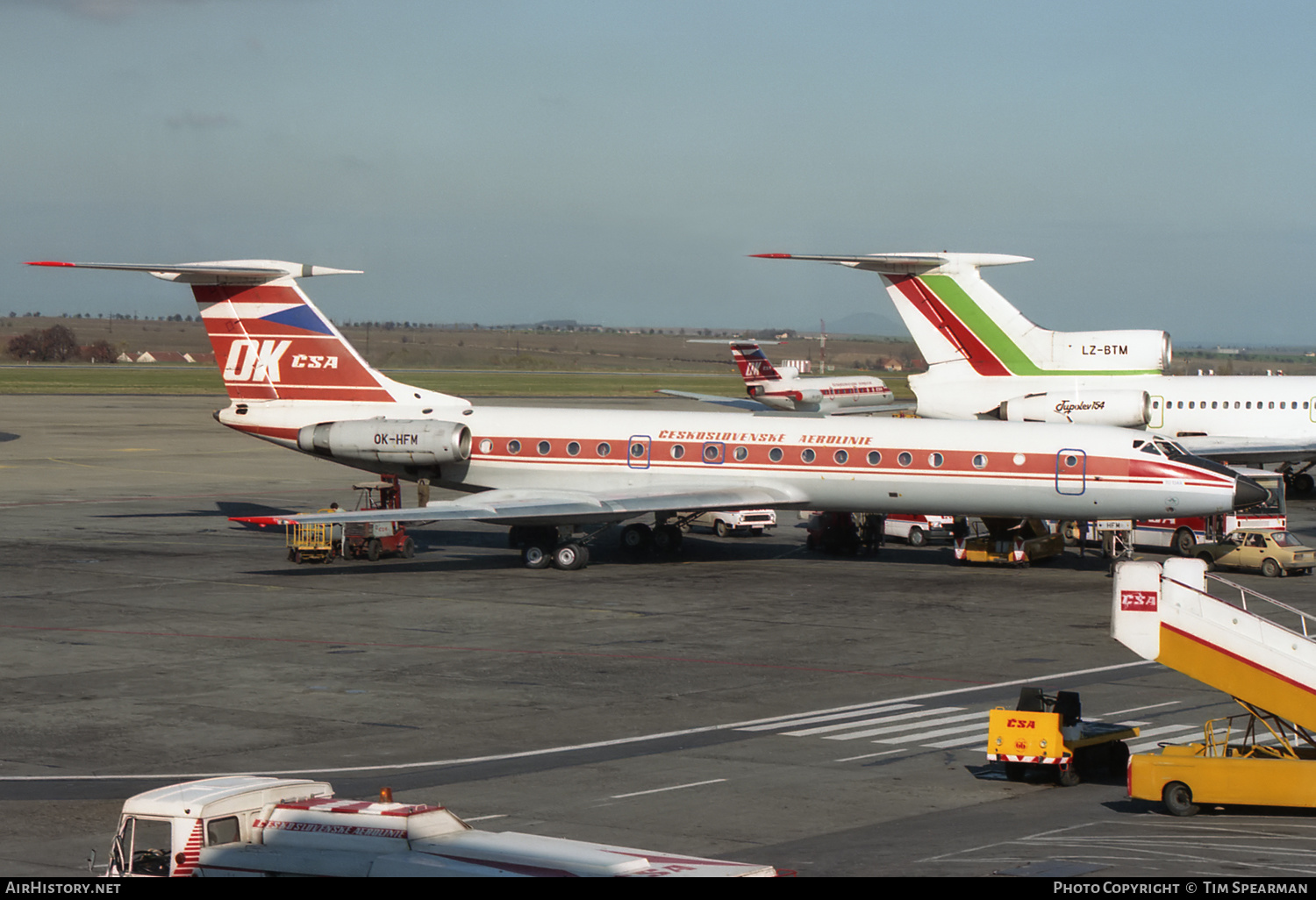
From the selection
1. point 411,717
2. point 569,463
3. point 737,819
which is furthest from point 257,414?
point 737,819

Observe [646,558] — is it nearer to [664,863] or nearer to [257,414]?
[257,414]

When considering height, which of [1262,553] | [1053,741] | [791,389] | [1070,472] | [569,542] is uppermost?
[791,389]

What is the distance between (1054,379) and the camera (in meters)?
54.7

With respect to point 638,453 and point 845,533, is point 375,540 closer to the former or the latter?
point 638,453

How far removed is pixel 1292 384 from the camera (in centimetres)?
5934

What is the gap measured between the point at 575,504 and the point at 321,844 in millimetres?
28468

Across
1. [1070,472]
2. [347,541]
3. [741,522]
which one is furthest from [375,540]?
[1070,472]

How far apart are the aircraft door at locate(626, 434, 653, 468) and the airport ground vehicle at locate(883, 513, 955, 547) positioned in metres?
9.82

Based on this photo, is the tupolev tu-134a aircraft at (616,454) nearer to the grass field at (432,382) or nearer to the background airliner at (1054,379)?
the background airliner at (1054,379)

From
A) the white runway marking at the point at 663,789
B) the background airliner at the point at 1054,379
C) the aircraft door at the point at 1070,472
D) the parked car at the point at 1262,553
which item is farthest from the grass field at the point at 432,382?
the white runway marking at the point at 663,789

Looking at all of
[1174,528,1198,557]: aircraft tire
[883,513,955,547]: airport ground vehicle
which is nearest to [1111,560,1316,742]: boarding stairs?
[1174,528,1198,557]: aircraft tire

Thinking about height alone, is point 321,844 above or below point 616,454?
below

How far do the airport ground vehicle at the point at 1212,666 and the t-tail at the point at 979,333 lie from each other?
32.9 metres

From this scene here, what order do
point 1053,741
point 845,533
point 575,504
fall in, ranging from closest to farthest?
1. point 1053,741
2. point 575,504
3. point 845,533
